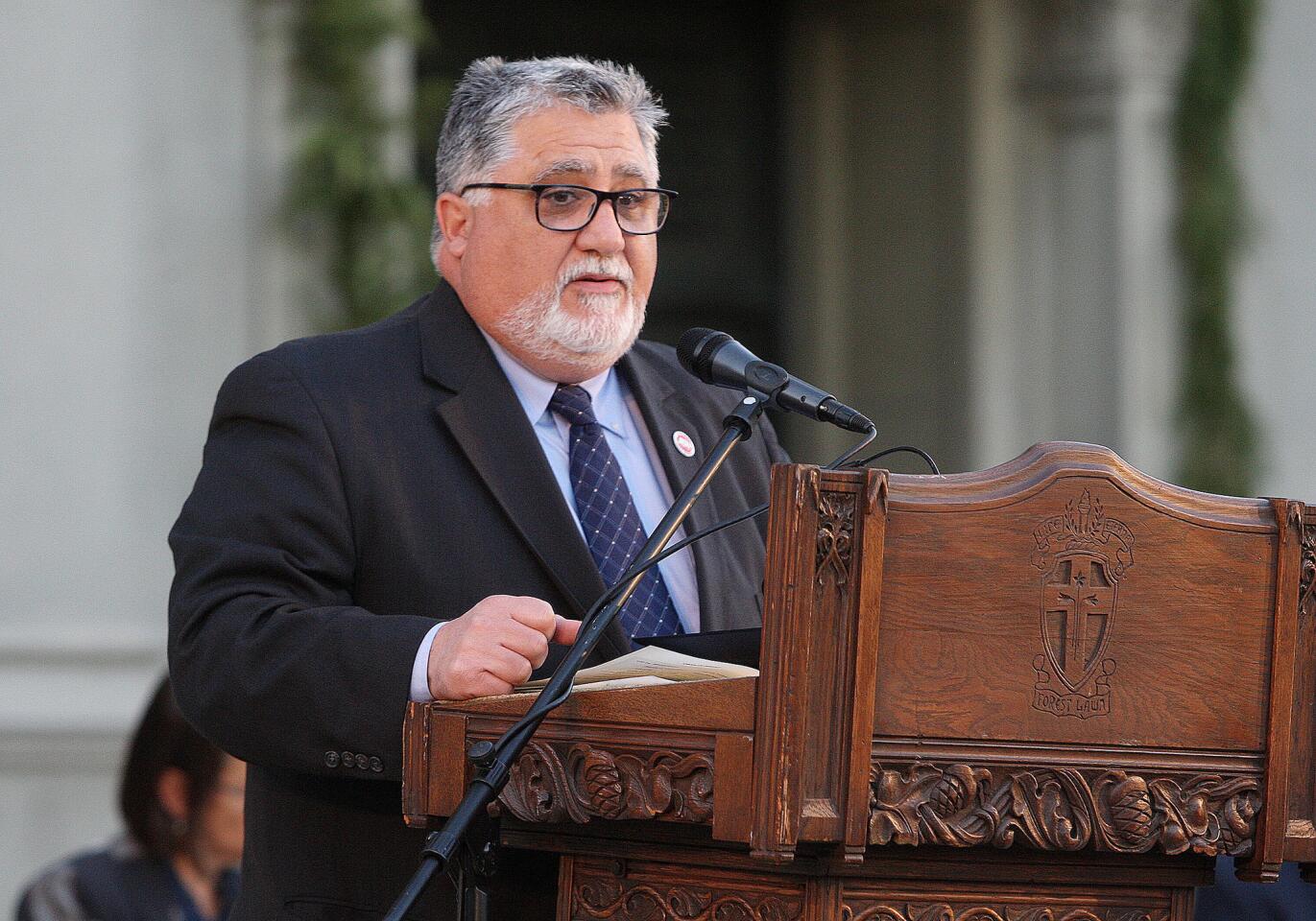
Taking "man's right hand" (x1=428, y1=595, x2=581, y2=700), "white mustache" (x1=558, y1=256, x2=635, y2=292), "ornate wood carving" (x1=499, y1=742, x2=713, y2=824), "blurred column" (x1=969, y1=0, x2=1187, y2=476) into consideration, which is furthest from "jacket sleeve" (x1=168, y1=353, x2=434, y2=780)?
"blurred column" (x1=969, y1=0, x2=1187, y2=476)

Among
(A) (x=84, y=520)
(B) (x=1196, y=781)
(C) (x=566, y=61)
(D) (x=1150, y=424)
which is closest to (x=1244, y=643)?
(B) (x=1196, y=781)

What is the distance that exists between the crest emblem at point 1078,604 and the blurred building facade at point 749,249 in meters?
3.74

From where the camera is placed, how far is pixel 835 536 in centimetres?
186

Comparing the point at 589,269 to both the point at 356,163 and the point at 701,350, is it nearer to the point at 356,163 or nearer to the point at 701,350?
the point at 701,350

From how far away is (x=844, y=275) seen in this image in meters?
7.20

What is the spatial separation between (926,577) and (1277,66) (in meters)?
5.44

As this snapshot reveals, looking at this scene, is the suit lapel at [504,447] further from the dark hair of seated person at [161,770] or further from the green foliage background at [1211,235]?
the green foliage background at [1211,235]

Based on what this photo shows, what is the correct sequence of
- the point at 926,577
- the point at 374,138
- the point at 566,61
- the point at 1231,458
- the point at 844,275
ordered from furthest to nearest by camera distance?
the point at 844,275 < the point at 1231,458 < the point at 374,138 < the point at 566,61 < the point at 926,577

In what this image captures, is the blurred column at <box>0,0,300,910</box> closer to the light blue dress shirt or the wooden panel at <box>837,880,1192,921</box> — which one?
Result: the light blue dress shirt

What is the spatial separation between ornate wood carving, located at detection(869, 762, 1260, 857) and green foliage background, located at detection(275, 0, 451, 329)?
3.88 meters

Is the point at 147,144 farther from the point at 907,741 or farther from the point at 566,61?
the point at 907,741

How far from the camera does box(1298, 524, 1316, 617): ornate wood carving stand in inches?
78.5

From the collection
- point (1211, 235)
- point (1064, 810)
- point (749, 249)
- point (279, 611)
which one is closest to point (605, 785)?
point (1064, 810)

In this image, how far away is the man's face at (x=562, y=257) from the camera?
8.59 feet
